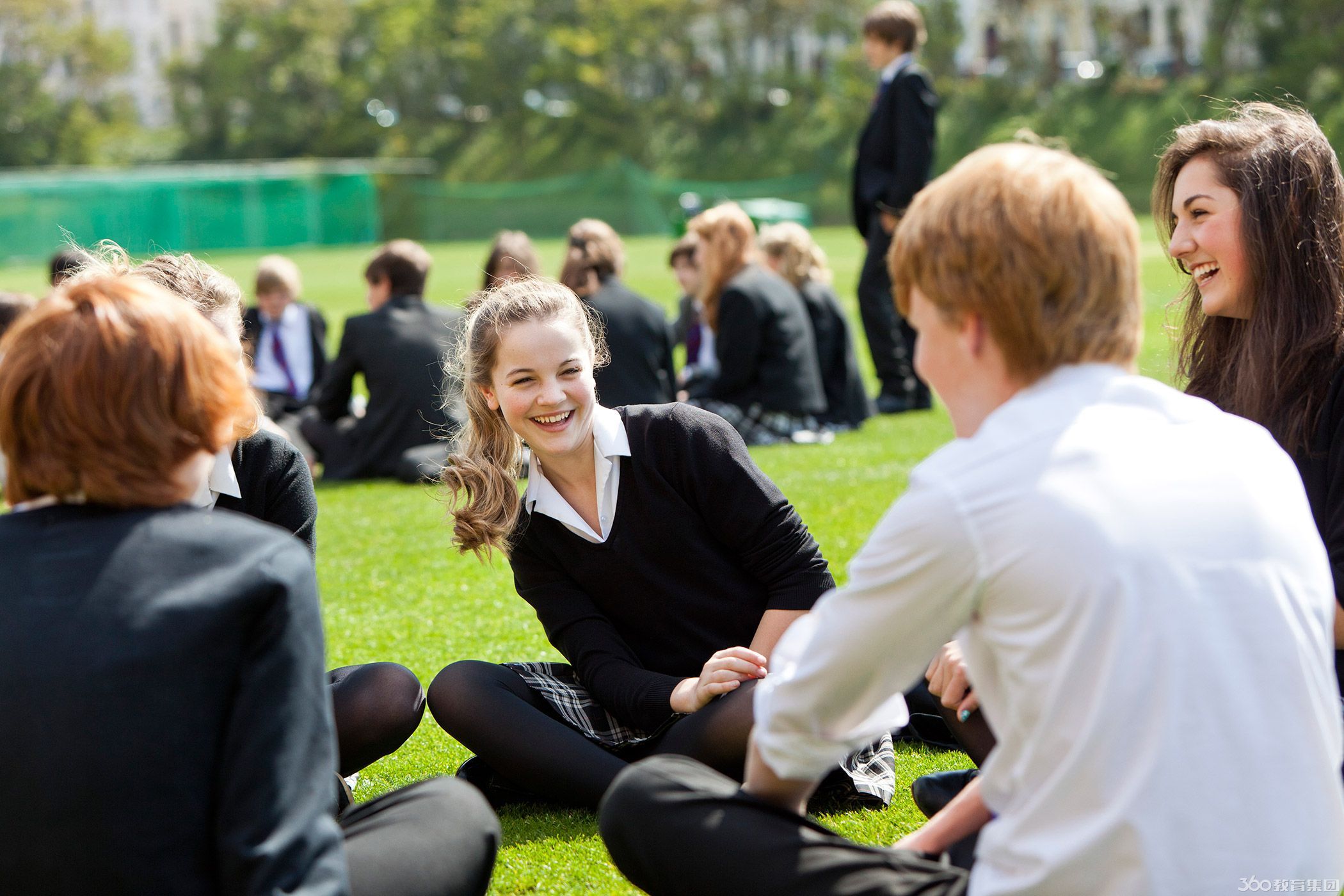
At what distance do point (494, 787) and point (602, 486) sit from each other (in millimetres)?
754

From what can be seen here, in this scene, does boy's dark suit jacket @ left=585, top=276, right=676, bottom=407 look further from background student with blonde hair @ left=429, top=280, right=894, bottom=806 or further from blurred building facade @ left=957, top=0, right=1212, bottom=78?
blurred building facade @ left=957, top=0, right=1212, bottom=78

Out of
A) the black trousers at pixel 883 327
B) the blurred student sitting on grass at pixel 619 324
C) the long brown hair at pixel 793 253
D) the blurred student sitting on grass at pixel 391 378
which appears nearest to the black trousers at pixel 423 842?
the blurred student sitting on grass at pixel 619 324

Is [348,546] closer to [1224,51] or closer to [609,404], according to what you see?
[609,404]

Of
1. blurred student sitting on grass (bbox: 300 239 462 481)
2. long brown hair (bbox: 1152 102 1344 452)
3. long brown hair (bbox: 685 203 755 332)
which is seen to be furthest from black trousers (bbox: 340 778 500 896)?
long brown hair (bbox: 685 203 755 332)

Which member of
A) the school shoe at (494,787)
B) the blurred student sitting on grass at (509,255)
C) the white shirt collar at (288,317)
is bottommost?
the white shirt collar at (288,317)

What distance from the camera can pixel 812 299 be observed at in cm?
927

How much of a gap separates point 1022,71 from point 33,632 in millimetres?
51676

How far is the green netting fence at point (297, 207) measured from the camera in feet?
140

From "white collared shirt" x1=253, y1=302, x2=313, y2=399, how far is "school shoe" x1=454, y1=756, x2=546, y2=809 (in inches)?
255

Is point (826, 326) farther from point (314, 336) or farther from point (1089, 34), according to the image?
point (1089, 34)

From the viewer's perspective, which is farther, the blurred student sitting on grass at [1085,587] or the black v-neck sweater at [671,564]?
the black v-neck sweater at [671,564]

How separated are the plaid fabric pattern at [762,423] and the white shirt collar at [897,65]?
2.49 metres

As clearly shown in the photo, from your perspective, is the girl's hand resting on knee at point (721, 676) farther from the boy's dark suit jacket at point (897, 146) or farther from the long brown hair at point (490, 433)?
the boy's dark suit jacket at point (897, 146)

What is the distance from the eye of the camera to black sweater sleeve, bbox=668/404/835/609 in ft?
10.5
